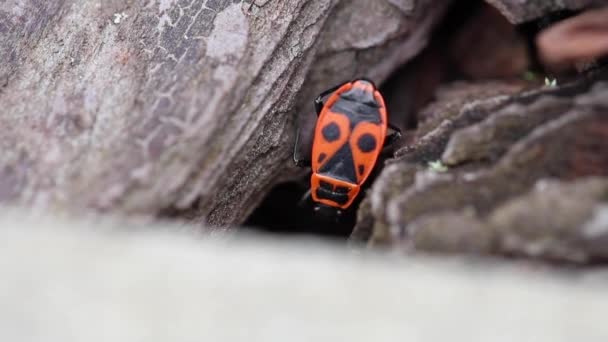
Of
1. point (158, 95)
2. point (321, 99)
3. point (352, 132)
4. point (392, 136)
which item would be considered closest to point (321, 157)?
point (352, 132)

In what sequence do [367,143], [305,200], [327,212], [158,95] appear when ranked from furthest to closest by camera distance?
[305,200] < [327,212] < [367,143] < [158,95]

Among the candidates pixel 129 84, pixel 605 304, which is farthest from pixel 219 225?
pixel 605 304

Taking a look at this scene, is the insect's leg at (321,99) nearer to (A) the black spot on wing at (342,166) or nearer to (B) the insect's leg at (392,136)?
(A) the black spot on wing at (342,166)

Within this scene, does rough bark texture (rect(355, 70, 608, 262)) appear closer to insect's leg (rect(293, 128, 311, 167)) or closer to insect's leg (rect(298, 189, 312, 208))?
insect's leg (rect(293, 128, 311, 167))

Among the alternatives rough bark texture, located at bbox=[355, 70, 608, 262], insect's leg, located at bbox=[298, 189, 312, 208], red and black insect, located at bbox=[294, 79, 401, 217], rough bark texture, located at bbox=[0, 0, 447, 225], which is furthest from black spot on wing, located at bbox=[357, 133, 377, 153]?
rough bark texture, located at bbox=[355, 70, 608, 262]

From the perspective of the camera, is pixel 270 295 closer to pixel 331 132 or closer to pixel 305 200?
pixel 331 132

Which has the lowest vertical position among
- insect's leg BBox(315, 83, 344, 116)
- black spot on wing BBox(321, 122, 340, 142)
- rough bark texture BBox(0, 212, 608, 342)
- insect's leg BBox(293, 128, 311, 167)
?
rough bark texture BBox(0, 212, 608, 342)

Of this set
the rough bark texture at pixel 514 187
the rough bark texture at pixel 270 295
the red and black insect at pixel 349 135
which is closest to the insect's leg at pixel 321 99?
the red and black insect at pixel 349 135
